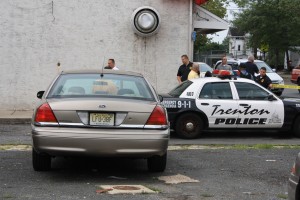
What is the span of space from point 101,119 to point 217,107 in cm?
502

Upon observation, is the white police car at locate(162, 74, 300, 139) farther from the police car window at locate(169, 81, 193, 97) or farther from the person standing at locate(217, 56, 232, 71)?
the person standing at locate(217, 56, 232, 71)

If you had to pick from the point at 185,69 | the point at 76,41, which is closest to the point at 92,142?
the point at 185,69

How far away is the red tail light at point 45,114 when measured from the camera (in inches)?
266

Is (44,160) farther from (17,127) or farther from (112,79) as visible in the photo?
(17,127)

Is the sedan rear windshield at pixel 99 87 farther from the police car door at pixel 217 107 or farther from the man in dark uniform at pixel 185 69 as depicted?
the man in dark uniform at pixel 185 69

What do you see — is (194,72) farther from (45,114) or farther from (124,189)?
(124,189)

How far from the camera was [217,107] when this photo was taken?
1136 cm

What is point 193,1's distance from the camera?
51.9ft

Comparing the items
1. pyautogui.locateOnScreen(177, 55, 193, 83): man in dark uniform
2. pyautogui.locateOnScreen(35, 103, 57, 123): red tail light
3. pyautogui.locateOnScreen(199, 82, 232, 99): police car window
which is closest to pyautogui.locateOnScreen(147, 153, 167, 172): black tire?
pyautogui.locateOnScreen(35, 103, 57, 123): red tail light

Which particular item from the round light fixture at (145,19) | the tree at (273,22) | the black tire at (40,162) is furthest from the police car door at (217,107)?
the tree at (273,22)

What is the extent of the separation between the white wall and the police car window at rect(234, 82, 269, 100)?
4.42 m

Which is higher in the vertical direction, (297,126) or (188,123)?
(188,123)

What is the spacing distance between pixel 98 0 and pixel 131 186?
9698mm

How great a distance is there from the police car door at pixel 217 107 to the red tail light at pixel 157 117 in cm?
440
